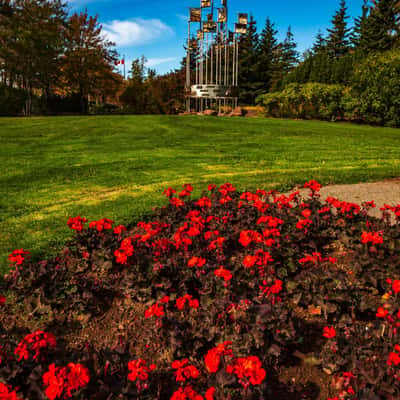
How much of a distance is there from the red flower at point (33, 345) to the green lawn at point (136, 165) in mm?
1492

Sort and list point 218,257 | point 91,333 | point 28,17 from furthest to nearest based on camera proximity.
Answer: point 28,17 < point 218,257 < point 91,333

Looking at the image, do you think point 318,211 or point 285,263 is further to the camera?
point 318,211

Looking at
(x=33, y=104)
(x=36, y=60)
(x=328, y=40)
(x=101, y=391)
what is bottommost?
(x=101, y=391)

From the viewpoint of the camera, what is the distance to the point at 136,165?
21.4 ft

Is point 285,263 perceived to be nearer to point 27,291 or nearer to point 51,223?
point 27,291

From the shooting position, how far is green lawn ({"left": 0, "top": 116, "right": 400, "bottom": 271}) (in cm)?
413

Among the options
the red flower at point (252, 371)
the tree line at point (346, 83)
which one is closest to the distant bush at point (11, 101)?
the tree line at point (346, 83)

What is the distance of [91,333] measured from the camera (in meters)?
2.36

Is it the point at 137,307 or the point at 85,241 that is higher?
the point at 85,241

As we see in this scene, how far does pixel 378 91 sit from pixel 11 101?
1917 cm

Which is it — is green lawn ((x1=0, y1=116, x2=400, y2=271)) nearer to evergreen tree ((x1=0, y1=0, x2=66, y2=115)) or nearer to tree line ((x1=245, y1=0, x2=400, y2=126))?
tree line ((x1=245, y1=0, x2=400, y2=126))

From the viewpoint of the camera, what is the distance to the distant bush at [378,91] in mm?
13633

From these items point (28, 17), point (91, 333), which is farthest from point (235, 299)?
point (28, 17)

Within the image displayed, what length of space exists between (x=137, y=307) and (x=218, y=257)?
2.39 feet
